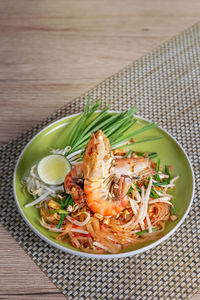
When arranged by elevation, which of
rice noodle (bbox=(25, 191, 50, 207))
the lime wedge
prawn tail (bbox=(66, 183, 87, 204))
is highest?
the lime wedge

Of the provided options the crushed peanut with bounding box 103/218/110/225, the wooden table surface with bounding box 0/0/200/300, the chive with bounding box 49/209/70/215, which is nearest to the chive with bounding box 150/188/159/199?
the crushed peanut with bounding box 103/218/110/225

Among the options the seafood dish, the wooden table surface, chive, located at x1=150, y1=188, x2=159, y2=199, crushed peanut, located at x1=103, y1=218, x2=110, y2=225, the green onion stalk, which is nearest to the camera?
the seafood dish

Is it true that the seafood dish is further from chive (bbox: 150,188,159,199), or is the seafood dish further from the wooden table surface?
the wooden table surface

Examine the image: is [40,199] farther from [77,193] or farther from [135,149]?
[135,149]

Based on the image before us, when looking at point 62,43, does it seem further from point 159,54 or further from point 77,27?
point 159,54

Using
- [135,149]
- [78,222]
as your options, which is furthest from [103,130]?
[78,222]
